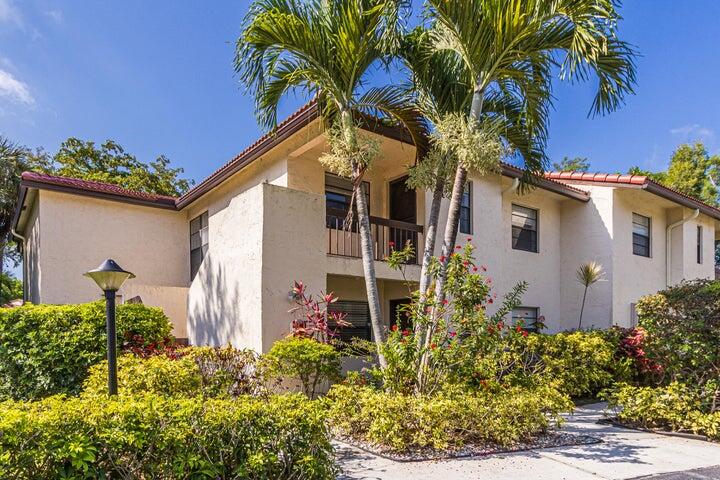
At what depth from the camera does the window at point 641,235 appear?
1566 cm

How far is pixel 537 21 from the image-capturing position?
23.6 feet

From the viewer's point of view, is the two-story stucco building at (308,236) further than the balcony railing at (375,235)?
No

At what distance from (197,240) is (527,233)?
1031 centimetres

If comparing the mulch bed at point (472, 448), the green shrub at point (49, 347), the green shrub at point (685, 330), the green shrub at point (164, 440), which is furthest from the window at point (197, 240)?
the green shrub at point (685, 330)

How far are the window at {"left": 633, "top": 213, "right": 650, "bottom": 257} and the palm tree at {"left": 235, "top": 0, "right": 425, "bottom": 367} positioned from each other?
410 inches

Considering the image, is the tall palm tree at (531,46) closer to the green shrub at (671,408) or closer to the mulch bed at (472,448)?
the mulch bed at (472,448)

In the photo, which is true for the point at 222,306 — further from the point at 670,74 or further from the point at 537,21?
the point at 670,74

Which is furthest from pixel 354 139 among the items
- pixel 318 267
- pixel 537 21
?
pixel 537 21

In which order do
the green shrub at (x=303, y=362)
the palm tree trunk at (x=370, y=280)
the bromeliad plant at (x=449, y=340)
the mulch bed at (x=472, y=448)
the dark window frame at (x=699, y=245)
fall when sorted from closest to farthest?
the mulch bed at (x=472, y=448) < the bromeliad plant at (x=449, y=340) < the green shrub at (x=303, y=362) < the palm tree trunk at (x=370, y=280) < the dark window frame at (x=699, y=245)

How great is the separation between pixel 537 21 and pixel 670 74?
8250 mm

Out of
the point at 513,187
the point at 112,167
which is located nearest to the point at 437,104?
the point at 513,187

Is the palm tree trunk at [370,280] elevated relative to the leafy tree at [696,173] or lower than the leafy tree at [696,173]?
lower

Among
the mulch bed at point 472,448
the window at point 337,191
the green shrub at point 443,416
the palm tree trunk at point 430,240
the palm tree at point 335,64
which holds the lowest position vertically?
the mulch bed at point 472,448

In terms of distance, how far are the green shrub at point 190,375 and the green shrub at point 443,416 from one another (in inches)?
55.4
